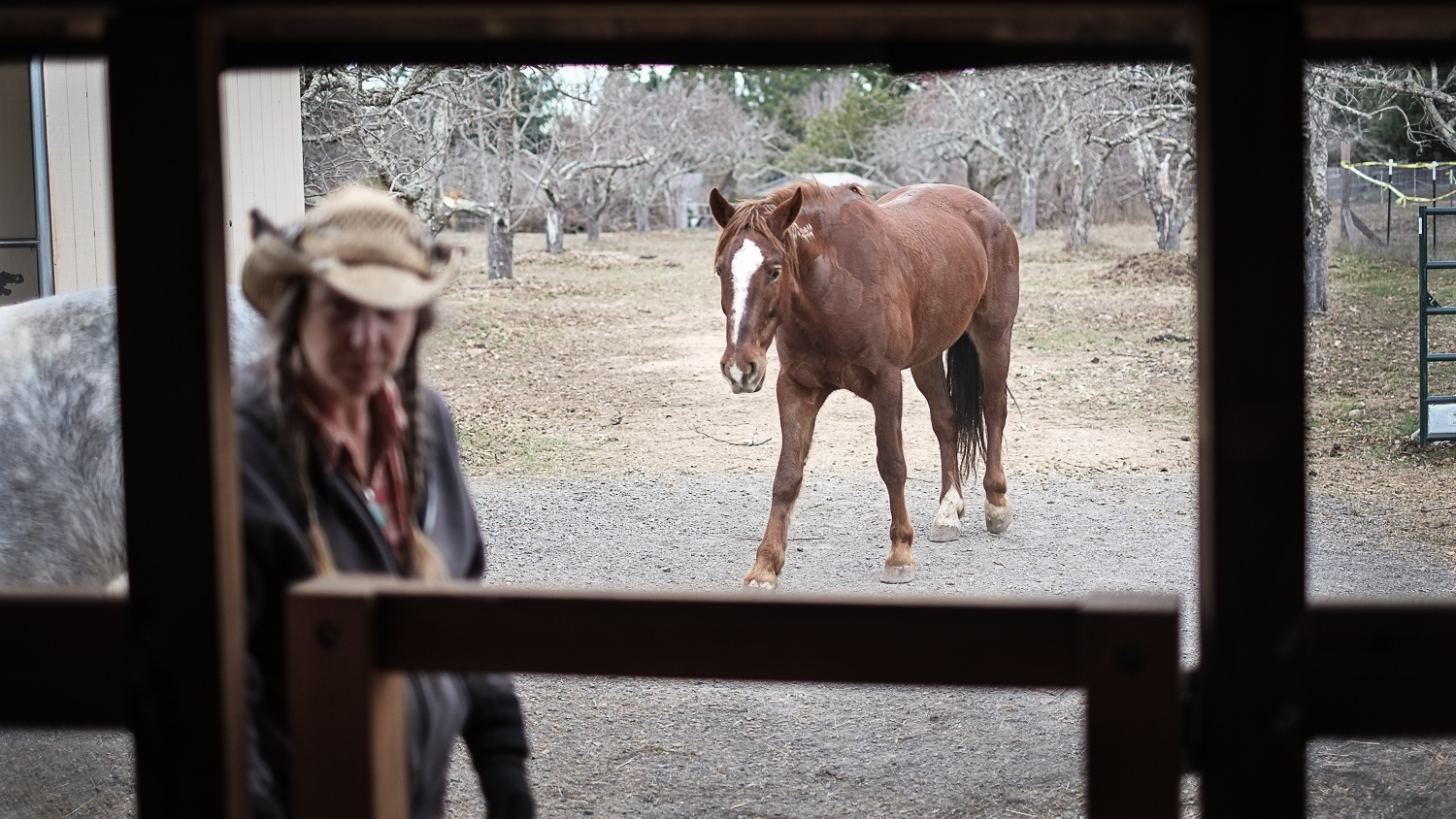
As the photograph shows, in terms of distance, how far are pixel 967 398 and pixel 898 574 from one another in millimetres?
1525

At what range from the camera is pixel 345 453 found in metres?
1.79

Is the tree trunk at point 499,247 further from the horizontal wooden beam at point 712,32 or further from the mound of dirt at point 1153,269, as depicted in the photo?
the horizontal wooden beam at point 712,32

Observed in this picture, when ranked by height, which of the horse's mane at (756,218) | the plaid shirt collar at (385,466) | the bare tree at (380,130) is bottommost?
the plaid shirt collar at (385,466)

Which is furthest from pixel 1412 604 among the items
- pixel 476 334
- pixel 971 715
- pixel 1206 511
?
pixel 476 334

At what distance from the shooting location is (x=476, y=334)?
50.4 ft

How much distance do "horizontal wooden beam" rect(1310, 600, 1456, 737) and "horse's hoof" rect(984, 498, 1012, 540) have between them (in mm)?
5809

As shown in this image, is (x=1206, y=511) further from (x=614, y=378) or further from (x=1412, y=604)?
A: (x=614, y=378)

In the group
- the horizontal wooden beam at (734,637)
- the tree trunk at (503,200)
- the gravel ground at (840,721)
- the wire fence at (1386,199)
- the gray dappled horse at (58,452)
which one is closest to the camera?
the horizontal wooden beam at (734,637)

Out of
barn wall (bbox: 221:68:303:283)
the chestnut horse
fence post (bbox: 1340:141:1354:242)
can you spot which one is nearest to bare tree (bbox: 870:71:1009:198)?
fence post (bbox: 1340:141:1354:242)

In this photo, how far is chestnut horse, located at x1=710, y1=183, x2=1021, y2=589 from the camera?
580cm

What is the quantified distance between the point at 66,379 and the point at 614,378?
980cm

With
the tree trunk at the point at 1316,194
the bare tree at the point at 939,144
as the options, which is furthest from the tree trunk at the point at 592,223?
the tree trunk at the point at 1316,194

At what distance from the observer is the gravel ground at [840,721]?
3.92 meters

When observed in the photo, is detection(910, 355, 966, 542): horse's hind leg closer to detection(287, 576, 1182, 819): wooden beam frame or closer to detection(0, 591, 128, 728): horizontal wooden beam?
detection(287, 576, 1182, 819): wooden beam frame
